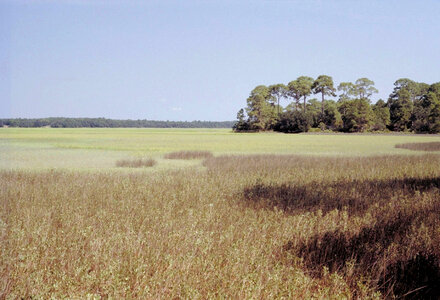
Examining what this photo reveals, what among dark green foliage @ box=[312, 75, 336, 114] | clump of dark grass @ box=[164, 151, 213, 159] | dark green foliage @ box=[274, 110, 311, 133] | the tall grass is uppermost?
dark green foliage @ box=[312, 75, 336, 114]

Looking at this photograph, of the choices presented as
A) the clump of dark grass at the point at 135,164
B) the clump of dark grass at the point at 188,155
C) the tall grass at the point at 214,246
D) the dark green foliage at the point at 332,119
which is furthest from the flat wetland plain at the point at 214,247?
the dark green foliage at the point at 332,119

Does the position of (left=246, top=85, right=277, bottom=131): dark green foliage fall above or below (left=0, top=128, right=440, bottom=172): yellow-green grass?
above

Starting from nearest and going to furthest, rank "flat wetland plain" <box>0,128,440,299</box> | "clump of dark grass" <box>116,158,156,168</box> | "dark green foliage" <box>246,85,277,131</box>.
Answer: "flat wetland plain" <box>0,128,440,299</box>, "clump of dark grass" <box>116,158,156,168</box>, "dark green foliage" <box>246,85,277,131</box>

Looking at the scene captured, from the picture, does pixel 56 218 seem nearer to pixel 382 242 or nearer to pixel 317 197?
pixel 382 242

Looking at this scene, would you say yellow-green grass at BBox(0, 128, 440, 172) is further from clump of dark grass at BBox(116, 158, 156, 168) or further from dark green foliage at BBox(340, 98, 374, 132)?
dark green foliage at BBox(340, 98, 374, 132)

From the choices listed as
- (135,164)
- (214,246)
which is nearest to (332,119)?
(135,164)

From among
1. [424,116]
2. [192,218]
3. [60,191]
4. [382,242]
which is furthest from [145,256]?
[424,116]

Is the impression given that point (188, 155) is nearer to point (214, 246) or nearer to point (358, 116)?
point (214, 246)

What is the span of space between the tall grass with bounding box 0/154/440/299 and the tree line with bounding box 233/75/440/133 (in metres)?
49.5

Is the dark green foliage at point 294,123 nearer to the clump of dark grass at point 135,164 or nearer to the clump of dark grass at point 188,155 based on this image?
the clump of dark grass at point 188,155

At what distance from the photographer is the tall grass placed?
11.2ft

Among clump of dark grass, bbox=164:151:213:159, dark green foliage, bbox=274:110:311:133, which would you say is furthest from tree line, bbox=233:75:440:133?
clump of dark grass, bbox=164:151:213:159

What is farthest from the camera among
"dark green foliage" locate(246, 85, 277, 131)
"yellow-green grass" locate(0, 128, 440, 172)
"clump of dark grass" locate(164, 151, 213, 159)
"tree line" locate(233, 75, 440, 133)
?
"dark green foliage" locate(246, 85, 277, 131)

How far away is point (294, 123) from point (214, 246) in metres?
76.3
